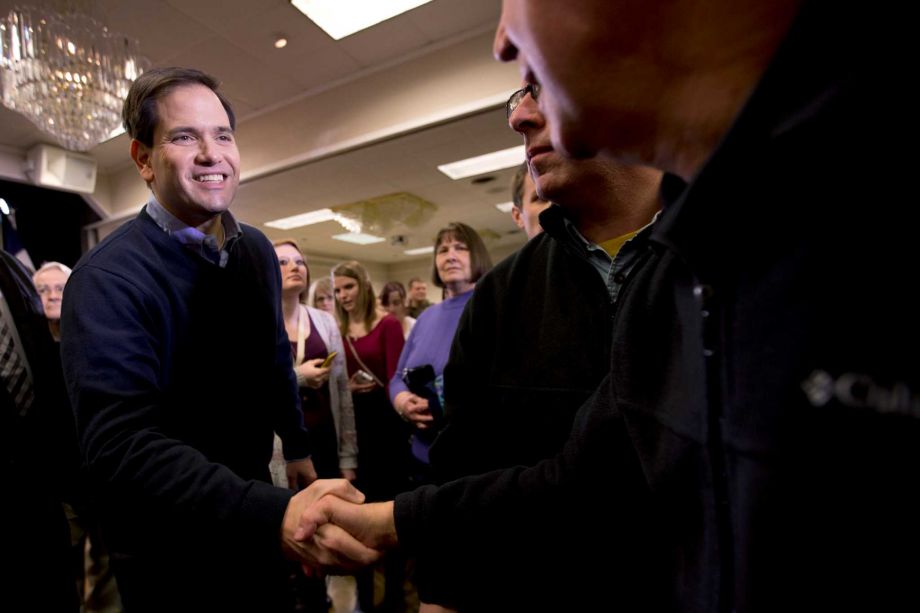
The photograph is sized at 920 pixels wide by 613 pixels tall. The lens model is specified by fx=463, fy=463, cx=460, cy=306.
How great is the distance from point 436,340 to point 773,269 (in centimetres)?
180

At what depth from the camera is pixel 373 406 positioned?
276 cm

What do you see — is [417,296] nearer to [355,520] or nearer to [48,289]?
[48,289]

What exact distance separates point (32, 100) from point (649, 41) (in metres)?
3.80

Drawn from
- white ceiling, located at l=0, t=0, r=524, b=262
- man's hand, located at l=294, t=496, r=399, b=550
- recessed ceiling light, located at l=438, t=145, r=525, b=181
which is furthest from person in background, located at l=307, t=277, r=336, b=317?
man's hand, located at l=294, t=496, r=399, b=550

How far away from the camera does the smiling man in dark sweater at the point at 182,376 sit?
3.31 feet

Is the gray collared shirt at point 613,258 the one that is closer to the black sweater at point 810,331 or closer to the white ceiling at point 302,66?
the black sweater at point 810,331

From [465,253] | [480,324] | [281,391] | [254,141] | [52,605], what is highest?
[254,141]

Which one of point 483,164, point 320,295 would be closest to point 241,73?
Result: point 320,295

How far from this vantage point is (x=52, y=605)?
4.02 feet

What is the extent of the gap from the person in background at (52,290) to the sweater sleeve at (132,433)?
2348 millimetres

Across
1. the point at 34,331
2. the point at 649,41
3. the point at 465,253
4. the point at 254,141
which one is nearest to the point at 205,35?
the point at 254,141

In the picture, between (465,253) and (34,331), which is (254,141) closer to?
(465,253)

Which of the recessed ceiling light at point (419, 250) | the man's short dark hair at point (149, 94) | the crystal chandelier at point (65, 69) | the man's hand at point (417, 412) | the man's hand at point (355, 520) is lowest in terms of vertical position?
the man's hand at point (355, 520)

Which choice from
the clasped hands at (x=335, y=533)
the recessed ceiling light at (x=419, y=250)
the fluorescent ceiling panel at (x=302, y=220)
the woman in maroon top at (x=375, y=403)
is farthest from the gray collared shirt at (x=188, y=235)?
the recessed ceiling light at (x=419, y=250)
